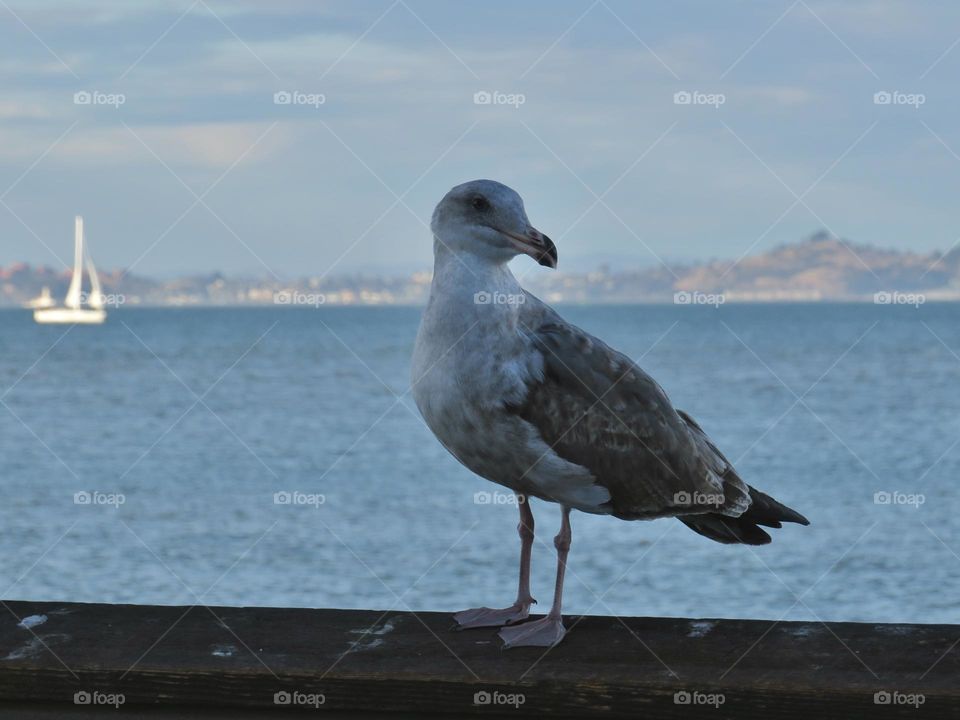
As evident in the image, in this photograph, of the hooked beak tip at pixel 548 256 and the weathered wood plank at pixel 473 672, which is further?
the hooked beak tip at pixel 548 256

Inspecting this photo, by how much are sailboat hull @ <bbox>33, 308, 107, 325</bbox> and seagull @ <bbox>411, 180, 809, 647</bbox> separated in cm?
11557

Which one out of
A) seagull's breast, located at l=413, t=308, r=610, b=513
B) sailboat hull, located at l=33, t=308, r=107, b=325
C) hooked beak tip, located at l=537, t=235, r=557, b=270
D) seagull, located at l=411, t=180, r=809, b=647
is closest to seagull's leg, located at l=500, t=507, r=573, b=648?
seagull, located at l=411, t=180, r=809, b=647

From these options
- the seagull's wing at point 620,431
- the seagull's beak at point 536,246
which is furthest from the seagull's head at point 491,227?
the seagull's wing at point 620,431

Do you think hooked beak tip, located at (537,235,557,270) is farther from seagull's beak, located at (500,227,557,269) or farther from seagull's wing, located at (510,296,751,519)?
seagull's wing, located at (510,296,751,519)

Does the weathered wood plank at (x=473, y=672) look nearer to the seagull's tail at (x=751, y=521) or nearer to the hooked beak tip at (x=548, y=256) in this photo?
the seagull's tail at (x=751, y=521)

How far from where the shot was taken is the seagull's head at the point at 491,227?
4.62m

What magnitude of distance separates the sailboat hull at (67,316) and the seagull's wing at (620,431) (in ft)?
379

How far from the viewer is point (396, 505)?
1075 inches

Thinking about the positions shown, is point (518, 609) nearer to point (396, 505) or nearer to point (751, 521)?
point (751, 521)

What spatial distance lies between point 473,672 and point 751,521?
194 centimetres

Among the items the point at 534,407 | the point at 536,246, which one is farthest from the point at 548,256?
the point at 534,407

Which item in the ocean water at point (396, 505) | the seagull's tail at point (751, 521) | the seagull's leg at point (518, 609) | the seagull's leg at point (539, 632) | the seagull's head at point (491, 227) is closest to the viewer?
the seagull's leg at point (539, 632)

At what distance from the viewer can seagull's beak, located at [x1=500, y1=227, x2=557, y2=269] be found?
4.63 meters

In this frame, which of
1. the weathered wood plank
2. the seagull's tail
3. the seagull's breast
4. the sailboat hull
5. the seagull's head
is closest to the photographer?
the weathered wood plank
